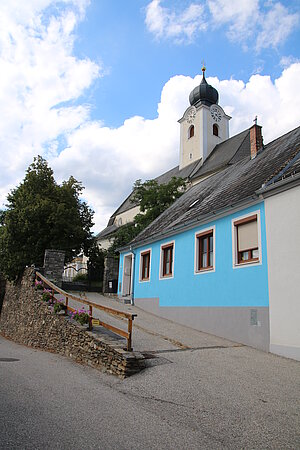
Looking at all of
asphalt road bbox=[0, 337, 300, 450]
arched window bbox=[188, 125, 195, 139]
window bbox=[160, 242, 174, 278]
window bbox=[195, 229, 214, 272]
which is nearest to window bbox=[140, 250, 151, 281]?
window bbox=[160, 242, 174, 278]

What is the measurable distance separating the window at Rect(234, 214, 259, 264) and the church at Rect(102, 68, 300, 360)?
0.03m

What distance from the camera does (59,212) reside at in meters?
22.0

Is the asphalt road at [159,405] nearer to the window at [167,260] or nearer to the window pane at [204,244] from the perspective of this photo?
the window pane at [204,244]

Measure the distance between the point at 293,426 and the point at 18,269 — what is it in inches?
705

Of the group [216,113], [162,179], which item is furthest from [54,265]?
[162,179]

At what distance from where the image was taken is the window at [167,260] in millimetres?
15156

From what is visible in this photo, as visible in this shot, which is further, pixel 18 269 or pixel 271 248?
pixel 18 269

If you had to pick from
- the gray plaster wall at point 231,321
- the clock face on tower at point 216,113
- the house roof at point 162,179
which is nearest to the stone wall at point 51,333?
the gray plaster wall at point 231,321

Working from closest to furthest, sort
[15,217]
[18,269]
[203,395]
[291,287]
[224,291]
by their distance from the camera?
[203,395] → [291,287] → [224,291] → [18,269] → [15,217]

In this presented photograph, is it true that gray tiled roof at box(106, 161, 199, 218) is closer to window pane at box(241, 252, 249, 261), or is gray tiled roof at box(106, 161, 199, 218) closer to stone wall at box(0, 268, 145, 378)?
stone wall at box(0, 268, 145, 378)

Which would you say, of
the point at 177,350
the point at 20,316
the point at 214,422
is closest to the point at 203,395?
the point at 214,422

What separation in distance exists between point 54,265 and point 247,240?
11897 mm

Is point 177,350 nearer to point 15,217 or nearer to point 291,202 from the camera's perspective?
point 291,202

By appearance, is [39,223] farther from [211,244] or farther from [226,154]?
[226,154]
